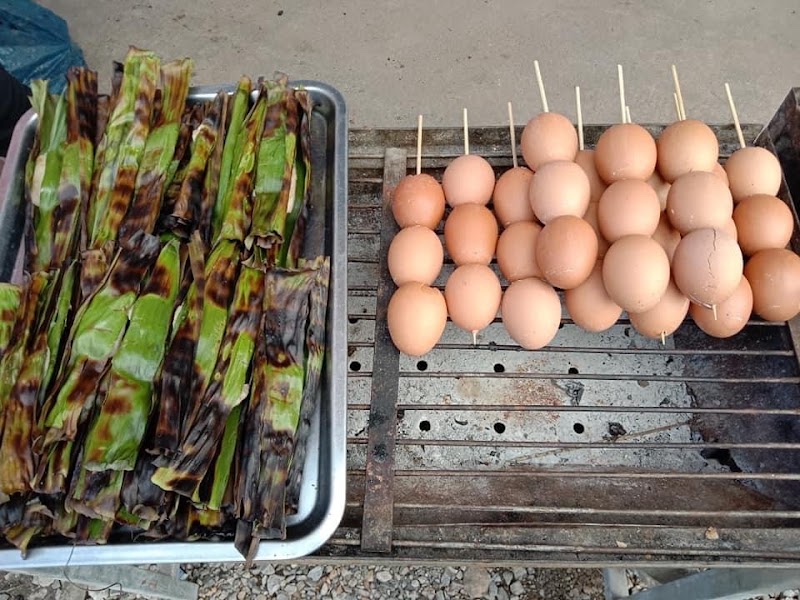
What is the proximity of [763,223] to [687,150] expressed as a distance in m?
0.35

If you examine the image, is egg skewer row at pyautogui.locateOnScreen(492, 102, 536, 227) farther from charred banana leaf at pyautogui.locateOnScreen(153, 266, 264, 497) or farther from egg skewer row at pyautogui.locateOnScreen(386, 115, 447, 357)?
charred banana leaf at pyautogui.locateOnScreen(153, 266, 264, 497)

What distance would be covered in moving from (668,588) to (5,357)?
2390 millimetres

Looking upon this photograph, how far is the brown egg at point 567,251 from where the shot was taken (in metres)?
1.81

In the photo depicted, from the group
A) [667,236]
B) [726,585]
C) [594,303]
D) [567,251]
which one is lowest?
[726,585]

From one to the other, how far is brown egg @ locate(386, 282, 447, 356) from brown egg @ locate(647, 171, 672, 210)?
890 millimetres

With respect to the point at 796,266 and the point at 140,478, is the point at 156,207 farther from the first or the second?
the point at 796,266

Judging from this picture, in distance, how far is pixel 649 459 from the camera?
2.22 m

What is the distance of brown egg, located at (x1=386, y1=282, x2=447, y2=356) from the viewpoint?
6.27ft

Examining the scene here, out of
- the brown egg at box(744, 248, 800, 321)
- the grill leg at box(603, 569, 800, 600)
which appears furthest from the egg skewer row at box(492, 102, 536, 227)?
the grill leg at box(603, 569, 800, 600)

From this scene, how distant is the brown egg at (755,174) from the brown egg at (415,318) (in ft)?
3.76

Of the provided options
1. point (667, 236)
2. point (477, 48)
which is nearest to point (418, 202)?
point (667, 236)

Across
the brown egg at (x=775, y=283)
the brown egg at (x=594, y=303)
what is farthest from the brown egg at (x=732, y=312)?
the brown egg at (x=594, y=303)

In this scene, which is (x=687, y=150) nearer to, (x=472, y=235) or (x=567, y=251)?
(x=567, y=251)

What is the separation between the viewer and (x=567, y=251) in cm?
181
